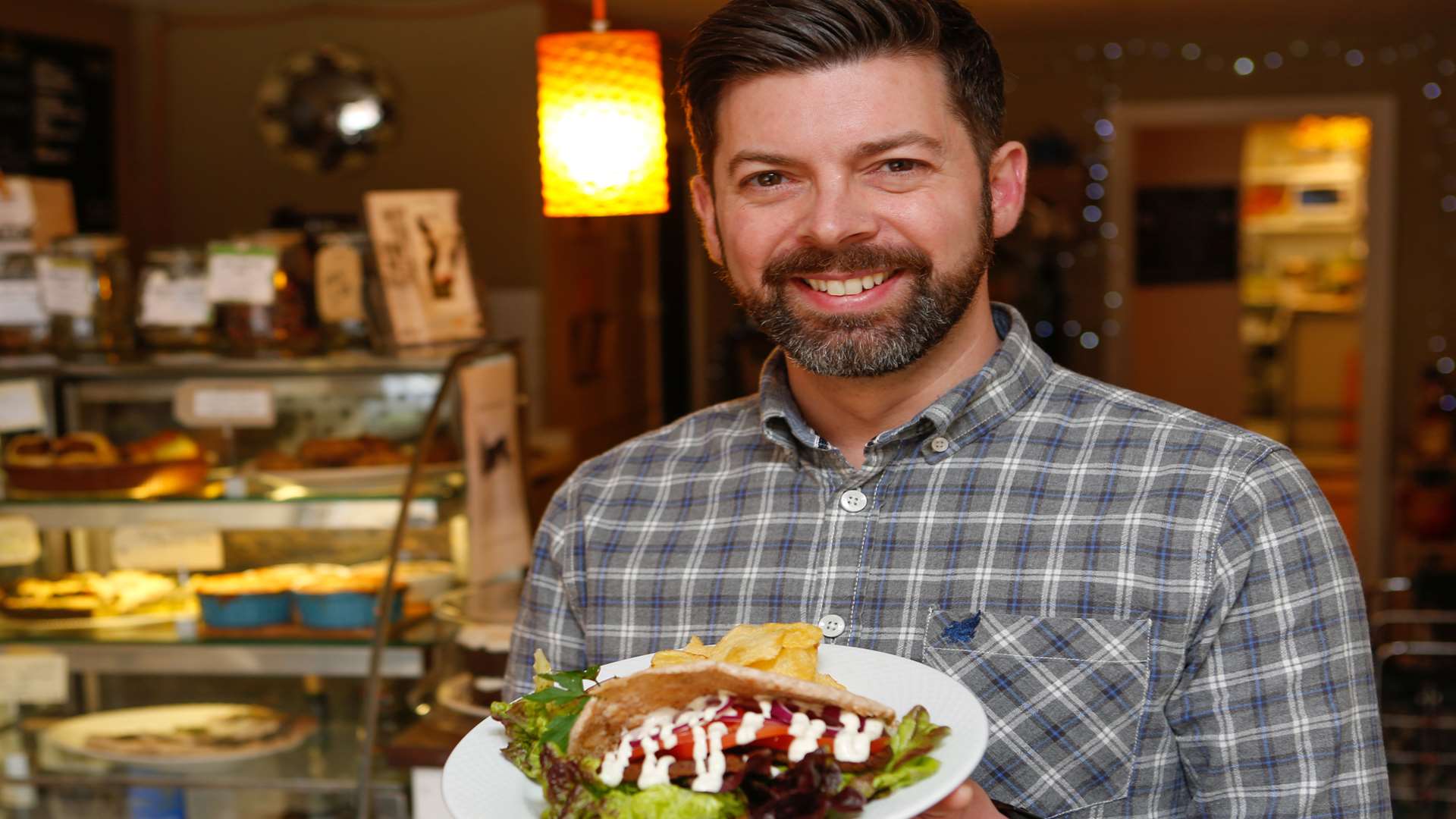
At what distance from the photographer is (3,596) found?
2.67m

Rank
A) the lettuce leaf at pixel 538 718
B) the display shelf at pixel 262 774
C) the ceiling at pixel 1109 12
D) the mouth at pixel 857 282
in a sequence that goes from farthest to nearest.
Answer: the ceiling at pixel 1109 12, the display shelf at pixel 262 774, the mouth at pixel 857 282, the lettuce leaf at pixel 538 718

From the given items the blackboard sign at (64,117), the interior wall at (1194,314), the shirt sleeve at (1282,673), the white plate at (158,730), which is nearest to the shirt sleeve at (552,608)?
the shirt sleeve at (1282,673)

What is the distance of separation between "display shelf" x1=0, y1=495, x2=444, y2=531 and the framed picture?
0.34 meters

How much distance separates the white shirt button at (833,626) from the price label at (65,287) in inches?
77.2

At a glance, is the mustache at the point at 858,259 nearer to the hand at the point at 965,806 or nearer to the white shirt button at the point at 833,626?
the white shirt button at the point at 833,626

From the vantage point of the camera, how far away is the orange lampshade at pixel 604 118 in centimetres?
270

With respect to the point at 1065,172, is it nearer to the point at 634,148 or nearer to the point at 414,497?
the point at 634,148

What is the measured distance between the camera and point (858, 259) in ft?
4.30

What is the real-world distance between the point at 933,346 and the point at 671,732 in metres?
0.53

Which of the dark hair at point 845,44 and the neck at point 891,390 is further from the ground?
the dark hair at point 845,44

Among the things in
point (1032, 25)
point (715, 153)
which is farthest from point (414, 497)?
point (1032, 25)

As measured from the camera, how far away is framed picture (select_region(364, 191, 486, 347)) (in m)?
2.60

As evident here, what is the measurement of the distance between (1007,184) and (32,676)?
2.06 metres

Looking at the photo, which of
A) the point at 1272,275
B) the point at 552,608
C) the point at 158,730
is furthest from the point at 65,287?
the point at 1272,275
